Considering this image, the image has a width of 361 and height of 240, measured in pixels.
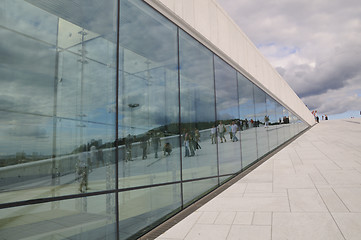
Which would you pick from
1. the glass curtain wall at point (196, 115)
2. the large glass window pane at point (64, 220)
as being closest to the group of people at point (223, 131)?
the glass curtain wall at point (196, 115)

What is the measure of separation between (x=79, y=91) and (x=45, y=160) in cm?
106

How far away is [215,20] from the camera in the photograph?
26.7 feet

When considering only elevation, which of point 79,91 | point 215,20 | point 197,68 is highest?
point 215,20

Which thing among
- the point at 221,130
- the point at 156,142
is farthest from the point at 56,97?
the point at 221,130

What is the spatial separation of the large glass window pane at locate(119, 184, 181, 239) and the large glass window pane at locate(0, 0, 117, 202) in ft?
2.08

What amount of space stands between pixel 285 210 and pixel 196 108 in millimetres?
3270

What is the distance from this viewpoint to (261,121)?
40.7 feet

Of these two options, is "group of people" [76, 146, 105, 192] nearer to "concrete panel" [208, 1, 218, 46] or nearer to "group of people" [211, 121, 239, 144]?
"group of people" [211, 121, 239, 144]

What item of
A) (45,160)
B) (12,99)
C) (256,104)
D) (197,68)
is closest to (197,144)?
(197,68)

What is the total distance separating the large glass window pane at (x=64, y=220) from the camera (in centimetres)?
274

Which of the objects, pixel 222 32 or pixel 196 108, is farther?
pixel 222 32

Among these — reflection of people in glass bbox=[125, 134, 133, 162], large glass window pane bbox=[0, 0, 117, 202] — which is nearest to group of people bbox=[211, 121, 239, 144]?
reflection of people in glass bbox=[125, 134, 133, 162]

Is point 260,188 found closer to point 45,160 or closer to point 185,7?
point 185,7

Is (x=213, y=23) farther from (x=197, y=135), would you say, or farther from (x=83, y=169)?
(x=83, y=169)
